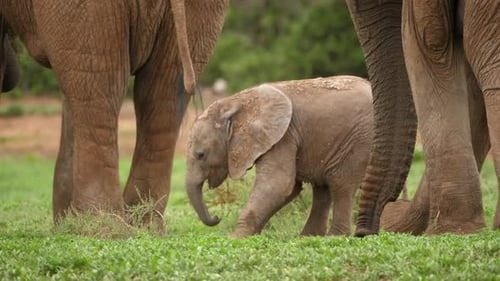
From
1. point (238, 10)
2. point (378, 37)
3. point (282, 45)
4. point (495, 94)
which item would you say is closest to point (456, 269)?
point (495, 94)

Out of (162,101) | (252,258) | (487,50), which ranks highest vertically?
(487,50)

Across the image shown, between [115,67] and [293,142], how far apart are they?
1551 millimetres

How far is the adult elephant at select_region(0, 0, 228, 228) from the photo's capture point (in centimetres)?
949

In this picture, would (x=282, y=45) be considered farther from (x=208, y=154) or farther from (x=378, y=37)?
(x=378, y=37)

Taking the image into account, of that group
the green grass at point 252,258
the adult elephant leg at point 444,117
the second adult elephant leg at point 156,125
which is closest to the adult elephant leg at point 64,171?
the second adult elephant leg at point 156,125

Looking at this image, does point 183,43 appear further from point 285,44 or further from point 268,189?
point 285,44

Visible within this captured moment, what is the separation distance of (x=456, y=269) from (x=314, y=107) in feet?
12.5

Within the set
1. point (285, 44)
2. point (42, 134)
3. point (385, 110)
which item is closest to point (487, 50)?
point (385, 110)

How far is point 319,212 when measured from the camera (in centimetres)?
1073

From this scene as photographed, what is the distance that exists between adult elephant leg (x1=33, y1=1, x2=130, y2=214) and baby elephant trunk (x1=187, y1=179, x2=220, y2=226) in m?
1.00

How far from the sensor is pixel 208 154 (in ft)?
34.9

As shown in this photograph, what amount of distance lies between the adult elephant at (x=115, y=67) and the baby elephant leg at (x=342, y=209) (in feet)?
4.02

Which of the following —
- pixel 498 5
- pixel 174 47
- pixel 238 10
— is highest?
pixel 498 5

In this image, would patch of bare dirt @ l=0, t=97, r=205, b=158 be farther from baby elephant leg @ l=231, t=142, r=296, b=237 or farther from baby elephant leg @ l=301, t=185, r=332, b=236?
baby elephant leg @ l=231, t=142, r=296, b=237
